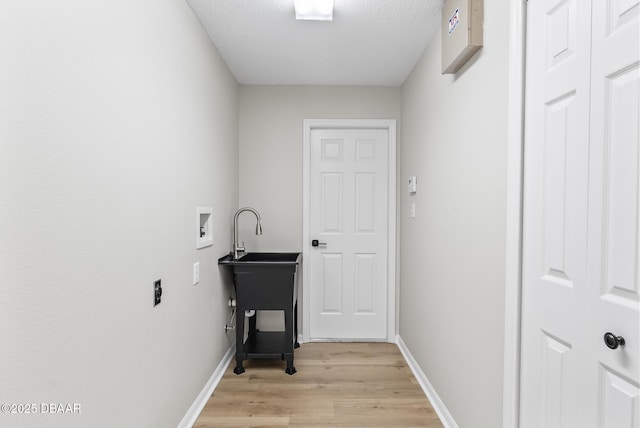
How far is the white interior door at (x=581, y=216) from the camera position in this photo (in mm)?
900

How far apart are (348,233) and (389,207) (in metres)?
0.47

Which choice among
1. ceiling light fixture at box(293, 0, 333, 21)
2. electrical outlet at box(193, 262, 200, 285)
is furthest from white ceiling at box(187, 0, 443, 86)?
electrical outlet at box(193, 262, 200, 285)

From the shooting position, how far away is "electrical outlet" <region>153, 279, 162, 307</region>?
1.54m

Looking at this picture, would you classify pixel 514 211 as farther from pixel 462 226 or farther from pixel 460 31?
pixel 460 31

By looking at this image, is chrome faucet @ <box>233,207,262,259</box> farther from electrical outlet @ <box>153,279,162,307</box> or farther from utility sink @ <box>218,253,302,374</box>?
electrical outlet @ <box>153,279,162,307</box>

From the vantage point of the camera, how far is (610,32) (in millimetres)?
951

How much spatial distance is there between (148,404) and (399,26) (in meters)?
2.55

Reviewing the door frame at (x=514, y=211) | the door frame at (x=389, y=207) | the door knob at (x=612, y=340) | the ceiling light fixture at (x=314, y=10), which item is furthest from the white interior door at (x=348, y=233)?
the door knob at (x=612, y=340)

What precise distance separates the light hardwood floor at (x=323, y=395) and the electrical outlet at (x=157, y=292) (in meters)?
0.94

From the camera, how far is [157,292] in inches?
61.7

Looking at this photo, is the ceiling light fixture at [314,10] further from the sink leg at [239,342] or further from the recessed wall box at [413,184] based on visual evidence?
the sink leg at [239,342]

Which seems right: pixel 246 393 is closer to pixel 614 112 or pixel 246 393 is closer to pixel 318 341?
pixel 318 341

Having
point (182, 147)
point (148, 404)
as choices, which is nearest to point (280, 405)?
point (148, 404)

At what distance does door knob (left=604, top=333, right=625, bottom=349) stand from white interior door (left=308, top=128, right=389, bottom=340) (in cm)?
231
